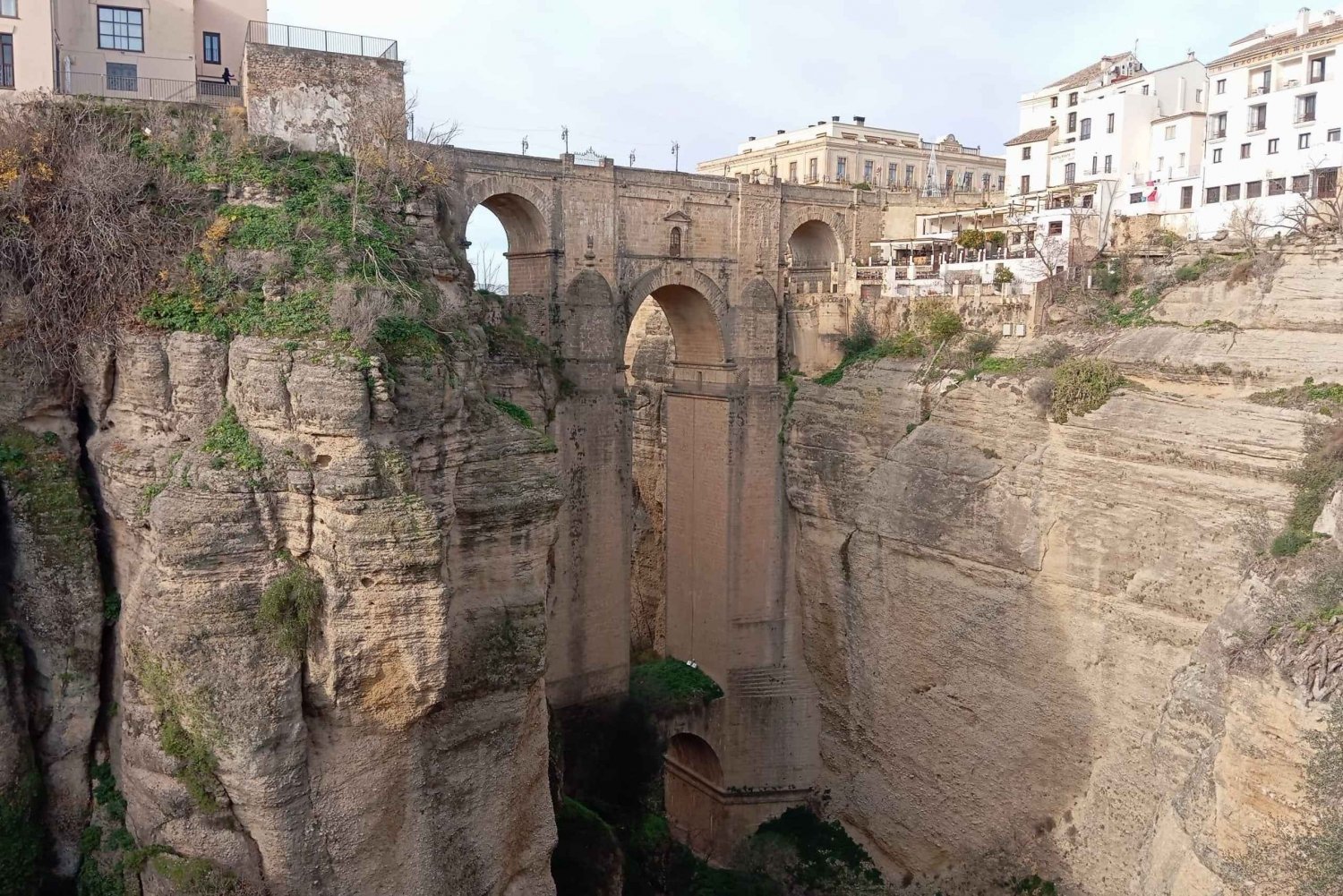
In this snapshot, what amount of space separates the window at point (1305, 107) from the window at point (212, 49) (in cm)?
2192

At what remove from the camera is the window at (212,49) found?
53.8 ft

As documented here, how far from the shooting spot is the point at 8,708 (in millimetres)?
10953

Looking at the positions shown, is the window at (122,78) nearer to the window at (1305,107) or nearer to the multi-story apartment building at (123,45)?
the multi-story apartment building at (123,45)

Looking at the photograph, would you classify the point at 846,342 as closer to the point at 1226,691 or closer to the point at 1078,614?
the point at 1078,614

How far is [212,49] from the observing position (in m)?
16.5

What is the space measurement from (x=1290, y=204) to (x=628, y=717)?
57.8 ft

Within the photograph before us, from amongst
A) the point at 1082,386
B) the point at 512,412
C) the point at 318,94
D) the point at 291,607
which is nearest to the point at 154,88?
the point at 318,94

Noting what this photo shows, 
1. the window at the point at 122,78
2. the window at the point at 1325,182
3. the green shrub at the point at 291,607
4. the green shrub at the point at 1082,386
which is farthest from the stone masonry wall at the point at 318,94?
the window at the point at 1325,182

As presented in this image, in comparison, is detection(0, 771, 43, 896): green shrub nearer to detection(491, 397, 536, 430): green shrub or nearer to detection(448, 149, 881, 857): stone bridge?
detection(491, 397, 536, 430): green shrub

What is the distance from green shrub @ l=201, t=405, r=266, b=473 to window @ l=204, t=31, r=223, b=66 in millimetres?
8380

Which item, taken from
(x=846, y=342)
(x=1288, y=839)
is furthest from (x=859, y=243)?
(x=1288, y=839)

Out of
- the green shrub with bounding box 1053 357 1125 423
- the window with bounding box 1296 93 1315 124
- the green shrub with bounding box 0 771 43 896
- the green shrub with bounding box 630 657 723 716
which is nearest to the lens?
the green shrub with bounding box 0 771 43 896

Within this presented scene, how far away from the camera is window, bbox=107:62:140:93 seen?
15312mm

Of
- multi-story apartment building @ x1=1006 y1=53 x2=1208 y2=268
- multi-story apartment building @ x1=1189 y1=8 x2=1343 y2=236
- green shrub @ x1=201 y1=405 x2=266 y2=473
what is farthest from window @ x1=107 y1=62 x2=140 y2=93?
multi-story apartment building @ x1=1189 y1=8 x2=1343 y2=236
